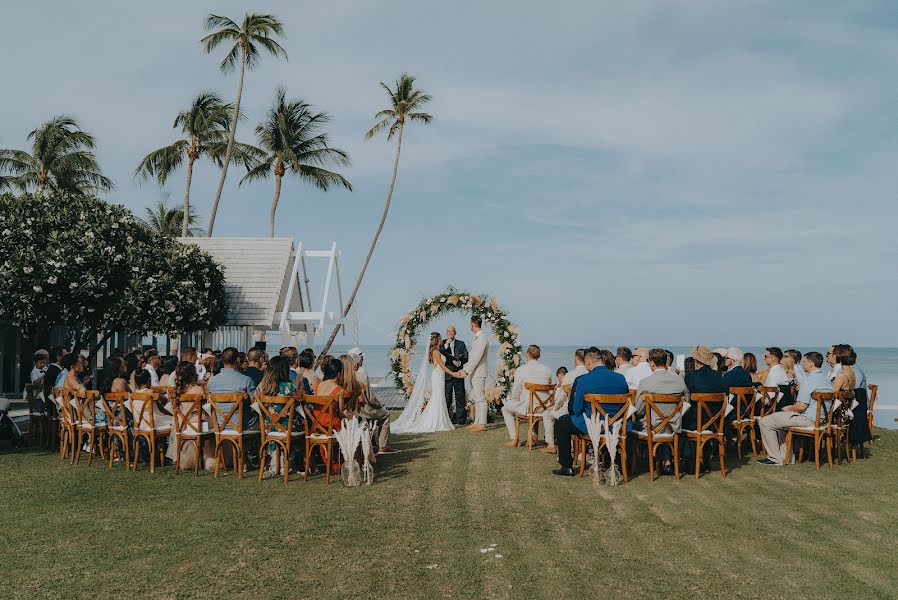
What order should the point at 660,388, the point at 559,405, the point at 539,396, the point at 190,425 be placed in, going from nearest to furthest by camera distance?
the point at 660,388
the point at 190,425
the point at 559,405
the point at 539,396

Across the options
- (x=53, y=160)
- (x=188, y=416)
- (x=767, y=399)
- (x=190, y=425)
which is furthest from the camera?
(x=53, y=160)

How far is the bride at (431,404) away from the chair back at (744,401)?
19.0 feet

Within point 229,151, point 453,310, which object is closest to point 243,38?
point 229,151

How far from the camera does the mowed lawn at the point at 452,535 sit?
16.5 feet

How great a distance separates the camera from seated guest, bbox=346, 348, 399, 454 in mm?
9977

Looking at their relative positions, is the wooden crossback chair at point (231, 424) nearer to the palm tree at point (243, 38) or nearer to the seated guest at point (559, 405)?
the seated guest at point (559, 405)

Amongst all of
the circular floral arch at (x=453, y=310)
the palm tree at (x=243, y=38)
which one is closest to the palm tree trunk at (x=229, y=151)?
the palm tree at (x=243, y=38)

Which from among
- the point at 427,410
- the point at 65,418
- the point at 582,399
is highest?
the point at 582,399

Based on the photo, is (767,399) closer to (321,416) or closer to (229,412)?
(321,416)

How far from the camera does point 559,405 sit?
1155 cm

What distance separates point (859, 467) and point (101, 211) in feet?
57.3

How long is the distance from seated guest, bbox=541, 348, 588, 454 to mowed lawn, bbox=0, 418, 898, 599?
176 centimetres

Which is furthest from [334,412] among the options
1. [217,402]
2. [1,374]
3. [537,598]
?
[1,374]

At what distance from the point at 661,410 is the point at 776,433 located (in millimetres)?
2230
